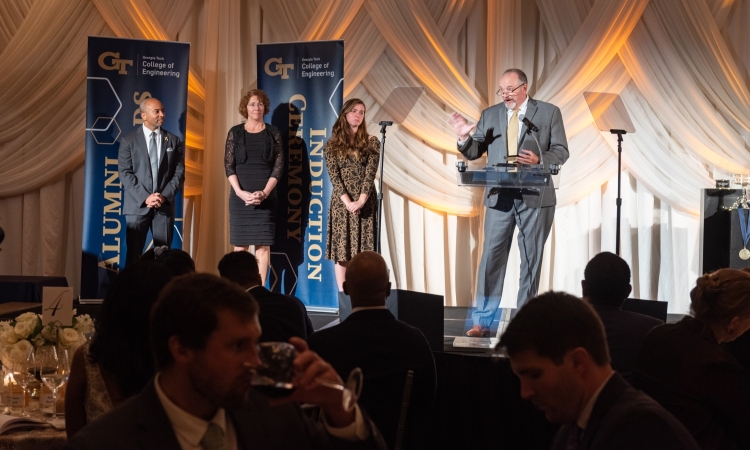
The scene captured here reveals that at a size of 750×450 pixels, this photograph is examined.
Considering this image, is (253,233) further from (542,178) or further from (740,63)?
(740,63)

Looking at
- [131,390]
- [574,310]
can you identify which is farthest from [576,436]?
[131,390]

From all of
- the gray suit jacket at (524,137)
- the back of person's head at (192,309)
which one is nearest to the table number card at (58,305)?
the back of person's head at (192,309)

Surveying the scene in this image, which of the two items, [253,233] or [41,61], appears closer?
[253,233]

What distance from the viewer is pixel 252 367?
1.55 meters

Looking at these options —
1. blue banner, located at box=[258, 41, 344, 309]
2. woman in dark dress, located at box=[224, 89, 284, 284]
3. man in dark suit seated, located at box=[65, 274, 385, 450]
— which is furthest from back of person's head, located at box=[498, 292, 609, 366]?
blue banner, located at box=[258, 41, 344, 309]

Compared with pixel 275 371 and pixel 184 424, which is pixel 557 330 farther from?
pixel 184 424

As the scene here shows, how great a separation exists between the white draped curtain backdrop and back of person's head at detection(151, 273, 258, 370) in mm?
6185

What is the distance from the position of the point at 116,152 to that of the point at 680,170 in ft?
16.3

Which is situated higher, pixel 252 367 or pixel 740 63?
pixel 740 63

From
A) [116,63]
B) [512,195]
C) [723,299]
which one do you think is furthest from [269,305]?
[116,63]

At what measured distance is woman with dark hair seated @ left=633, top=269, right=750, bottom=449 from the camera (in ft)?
8.16

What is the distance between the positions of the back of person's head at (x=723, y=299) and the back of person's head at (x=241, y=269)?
1.89 m

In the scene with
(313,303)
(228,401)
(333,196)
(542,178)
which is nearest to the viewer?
(228,401)

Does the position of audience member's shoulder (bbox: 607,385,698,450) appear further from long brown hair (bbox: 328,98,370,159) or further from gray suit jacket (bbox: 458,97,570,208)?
long brown hair (bbox: 328,98,370,159)
